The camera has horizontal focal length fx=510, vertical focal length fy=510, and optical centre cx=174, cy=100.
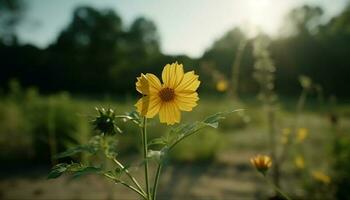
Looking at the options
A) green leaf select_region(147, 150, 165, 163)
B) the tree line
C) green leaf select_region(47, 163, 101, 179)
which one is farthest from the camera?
the tree line

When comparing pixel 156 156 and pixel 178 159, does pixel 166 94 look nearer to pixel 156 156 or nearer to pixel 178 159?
pixel 156 156

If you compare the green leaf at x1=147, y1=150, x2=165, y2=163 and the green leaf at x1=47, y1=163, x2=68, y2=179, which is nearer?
the green leaf at x1=147, y1=150, x2=165, y2=163

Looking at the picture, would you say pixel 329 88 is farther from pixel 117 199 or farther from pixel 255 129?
pixel 117 199

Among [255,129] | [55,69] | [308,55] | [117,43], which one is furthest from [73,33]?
[255,129]

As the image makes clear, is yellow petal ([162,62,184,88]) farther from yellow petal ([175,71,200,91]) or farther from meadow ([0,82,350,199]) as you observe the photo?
meadow ([0,82,350,199])

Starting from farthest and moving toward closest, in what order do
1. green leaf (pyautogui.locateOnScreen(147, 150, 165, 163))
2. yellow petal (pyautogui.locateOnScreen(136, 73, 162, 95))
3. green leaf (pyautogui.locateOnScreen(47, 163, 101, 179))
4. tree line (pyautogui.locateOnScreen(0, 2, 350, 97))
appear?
tree line (pyautogui.locateOnScreen(0, 2, 350, 97)) → yellow petal (pyautogui.locateOnScreen(136, 73, 162, 95)) → green leaf (pyautogui.locateOnScreen(47, 163, 101, 179)) → green leaf (pyautogui.locateOnScreen(147, 150, 165, 163))

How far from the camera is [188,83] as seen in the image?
1388 millimetres

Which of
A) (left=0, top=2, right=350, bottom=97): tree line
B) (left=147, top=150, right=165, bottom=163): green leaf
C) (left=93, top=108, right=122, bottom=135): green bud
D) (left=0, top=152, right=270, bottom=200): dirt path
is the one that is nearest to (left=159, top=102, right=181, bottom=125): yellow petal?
(left=93, top=108, right=122, bottom=135): green bud

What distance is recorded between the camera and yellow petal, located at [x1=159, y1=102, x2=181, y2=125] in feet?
4.58

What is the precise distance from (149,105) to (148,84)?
2.2 inches

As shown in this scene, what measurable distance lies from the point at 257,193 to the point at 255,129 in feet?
17.0

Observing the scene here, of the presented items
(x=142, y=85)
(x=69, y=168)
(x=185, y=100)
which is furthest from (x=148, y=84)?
(x=69, y=168)

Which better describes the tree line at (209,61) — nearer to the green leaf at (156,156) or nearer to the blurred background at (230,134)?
the blurred background at (230,134)

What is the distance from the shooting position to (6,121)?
7.14 m
